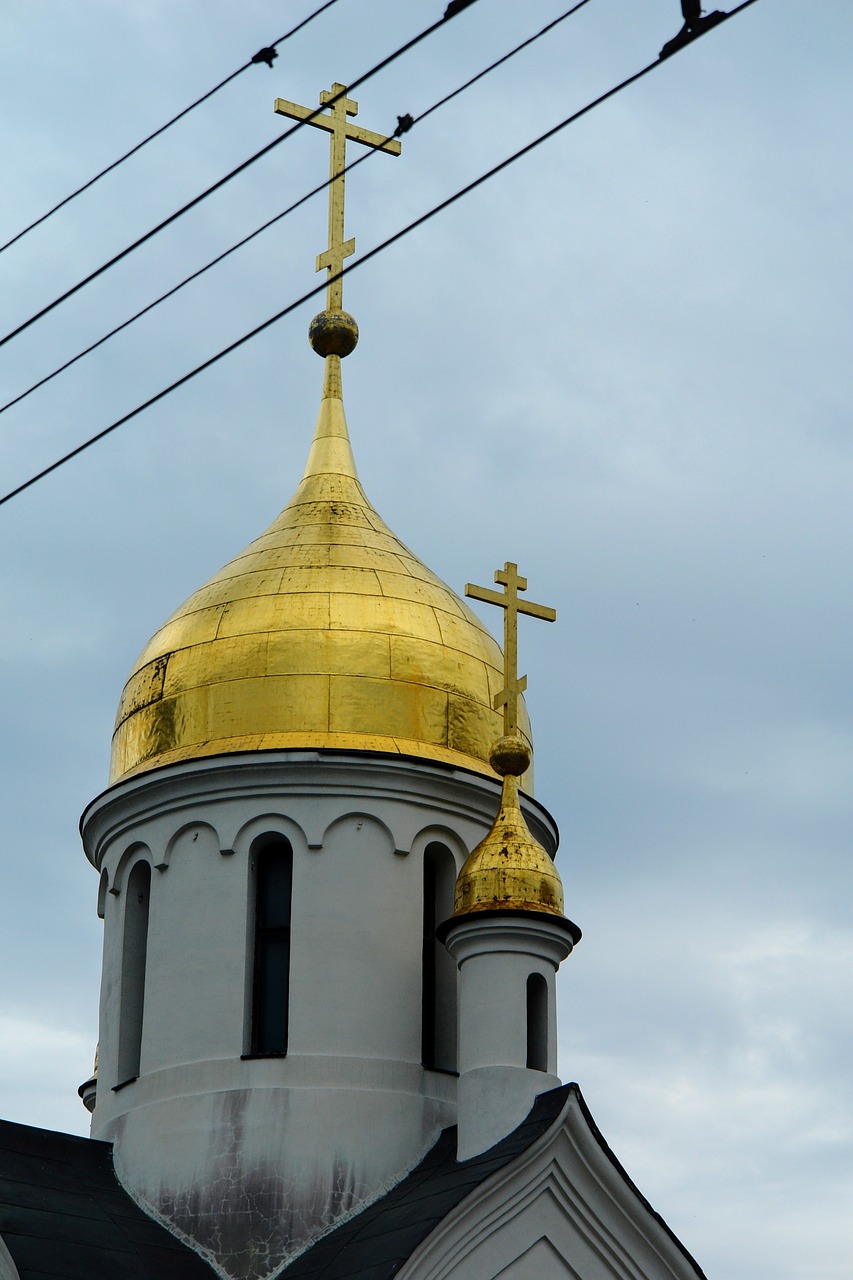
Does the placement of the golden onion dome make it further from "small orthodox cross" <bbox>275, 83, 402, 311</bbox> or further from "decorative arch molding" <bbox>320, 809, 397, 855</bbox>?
"small orthodox cross" <bbox>275, 83, 402, 311</bbox>

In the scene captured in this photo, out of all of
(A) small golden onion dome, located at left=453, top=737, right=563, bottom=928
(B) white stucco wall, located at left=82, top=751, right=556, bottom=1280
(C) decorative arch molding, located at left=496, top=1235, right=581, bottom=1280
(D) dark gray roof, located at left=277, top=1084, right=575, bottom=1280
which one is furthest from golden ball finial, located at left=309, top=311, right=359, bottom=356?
(C) decorative arch molding, located at left=496, top=1235, right=581, bottom=1280

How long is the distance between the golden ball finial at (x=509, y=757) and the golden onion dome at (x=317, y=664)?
66 centimetres

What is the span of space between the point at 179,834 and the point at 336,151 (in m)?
5.74

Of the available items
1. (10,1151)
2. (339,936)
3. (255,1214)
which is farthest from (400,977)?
(10,1151)

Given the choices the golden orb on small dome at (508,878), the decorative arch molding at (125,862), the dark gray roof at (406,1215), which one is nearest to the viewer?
the dark gray roof at (406,1215)

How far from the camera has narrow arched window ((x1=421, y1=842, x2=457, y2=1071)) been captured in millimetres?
14719

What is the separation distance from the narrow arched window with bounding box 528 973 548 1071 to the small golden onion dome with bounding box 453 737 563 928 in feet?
1.57

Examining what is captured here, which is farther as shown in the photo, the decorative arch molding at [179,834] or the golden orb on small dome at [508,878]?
the decorative arch molding at [179,834]

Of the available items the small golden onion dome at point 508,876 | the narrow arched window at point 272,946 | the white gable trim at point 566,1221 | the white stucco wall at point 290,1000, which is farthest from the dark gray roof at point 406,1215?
the narrow arched window at point 272,946

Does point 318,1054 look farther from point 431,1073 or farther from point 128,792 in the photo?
point 128,792

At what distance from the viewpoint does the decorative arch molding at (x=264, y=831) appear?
586 inches

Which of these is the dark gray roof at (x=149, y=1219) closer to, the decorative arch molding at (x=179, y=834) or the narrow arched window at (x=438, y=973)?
the narrow arched window at (x=438, y=973)

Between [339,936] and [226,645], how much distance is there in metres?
2.29

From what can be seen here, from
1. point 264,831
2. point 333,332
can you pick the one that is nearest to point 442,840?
point 264,831
